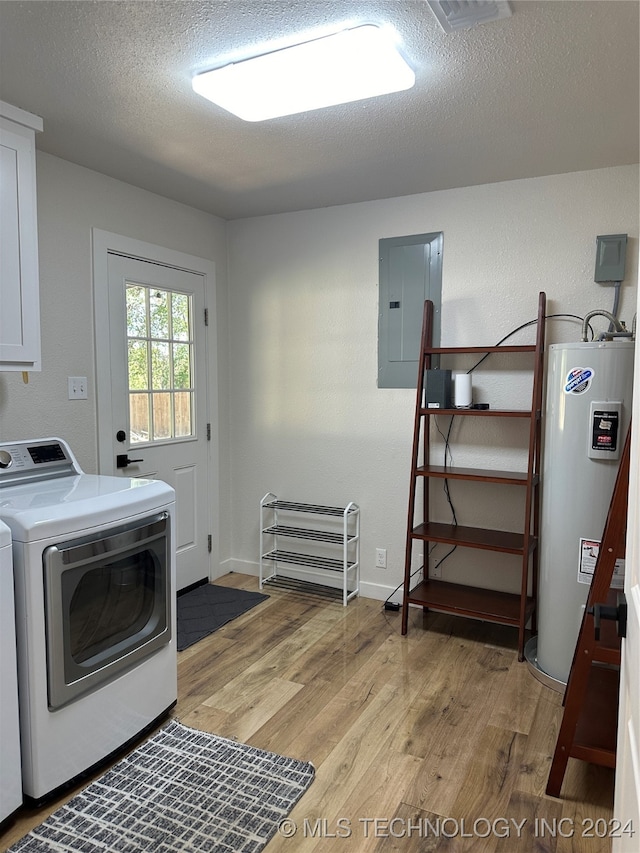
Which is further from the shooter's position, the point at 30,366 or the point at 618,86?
the point at 30,366

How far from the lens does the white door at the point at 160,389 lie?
309 centimetres

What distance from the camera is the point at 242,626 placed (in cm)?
318

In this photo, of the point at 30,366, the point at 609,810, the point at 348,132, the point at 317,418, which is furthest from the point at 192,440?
the point at 609,810

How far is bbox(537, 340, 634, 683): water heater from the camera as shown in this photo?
238 cm

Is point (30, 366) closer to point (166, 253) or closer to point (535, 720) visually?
point (166, 253)

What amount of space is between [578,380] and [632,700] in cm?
172

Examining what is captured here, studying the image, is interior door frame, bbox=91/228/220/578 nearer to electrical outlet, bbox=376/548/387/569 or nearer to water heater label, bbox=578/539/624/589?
electrical outlet, bbox=376/548/387/569

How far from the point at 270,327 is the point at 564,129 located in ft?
6.66

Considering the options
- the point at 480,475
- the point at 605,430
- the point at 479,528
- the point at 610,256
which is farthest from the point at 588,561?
the point at 610,256

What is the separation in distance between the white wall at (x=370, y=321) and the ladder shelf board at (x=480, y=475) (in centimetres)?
11

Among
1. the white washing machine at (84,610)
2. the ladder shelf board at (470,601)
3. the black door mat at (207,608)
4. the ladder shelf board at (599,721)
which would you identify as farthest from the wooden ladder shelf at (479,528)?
the white washing machine at (84,610)

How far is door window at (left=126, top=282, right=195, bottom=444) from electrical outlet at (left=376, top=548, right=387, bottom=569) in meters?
1.38

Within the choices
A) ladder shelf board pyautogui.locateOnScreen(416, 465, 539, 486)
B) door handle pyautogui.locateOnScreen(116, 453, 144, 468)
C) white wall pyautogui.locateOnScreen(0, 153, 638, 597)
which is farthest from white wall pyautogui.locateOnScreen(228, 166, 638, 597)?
door handle pyautogui.locateOnScreen(116, 453, 144, 468)

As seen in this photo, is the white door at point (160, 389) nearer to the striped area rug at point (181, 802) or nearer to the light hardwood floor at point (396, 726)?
the light hardwood floor at point (396, 726)
